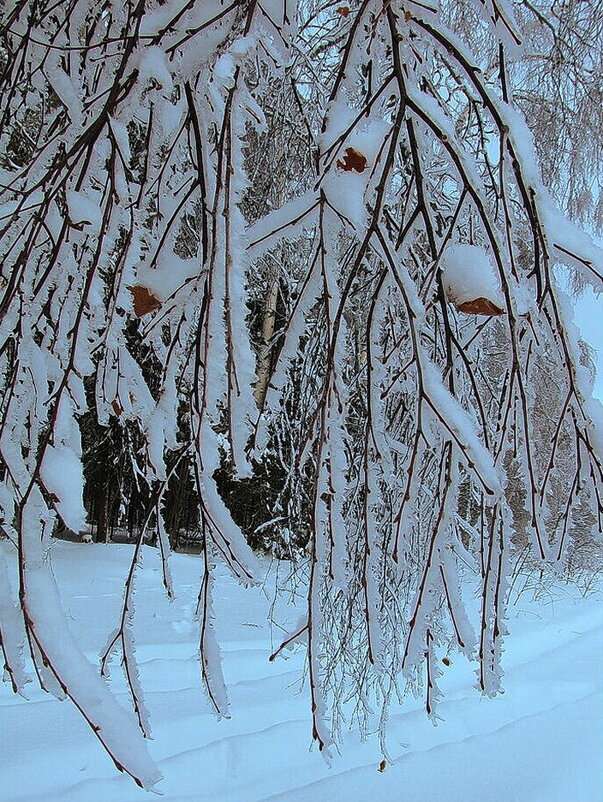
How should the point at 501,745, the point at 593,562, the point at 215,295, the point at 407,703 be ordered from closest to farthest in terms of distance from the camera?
the point at 215,295
the point at 501,745
the point at 407,703
the point at 593,562

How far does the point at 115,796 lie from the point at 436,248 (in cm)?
143

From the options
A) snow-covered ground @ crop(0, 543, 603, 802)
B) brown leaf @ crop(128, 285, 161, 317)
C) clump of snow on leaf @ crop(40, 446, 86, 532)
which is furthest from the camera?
snow-covered ground @ crop(0, 543, 603, 802)

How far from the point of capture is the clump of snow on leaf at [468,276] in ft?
1.75

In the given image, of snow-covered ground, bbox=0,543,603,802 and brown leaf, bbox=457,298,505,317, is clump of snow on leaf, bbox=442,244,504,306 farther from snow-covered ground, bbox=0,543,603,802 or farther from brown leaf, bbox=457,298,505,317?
snow-covered ground, bbox=0,543,603,802

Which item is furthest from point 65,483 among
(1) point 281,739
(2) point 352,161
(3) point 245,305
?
(1) point 281,739

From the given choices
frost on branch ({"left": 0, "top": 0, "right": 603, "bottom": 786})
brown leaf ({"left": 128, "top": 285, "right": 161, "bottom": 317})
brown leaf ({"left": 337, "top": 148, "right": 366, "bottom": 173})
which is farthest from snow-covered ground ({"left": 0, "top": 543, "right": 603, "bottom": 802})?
brown leaf ({"left": 337, "top": 148, "right": 366, "bottom": 173})

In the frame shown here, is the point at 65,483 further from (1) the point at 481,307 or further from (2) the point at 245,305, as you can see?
(1) the point at 481,307

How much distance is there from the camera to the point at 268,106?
2.07 meters

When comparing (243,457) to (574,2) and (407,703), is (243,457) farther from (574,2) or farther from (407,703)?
(574,2)

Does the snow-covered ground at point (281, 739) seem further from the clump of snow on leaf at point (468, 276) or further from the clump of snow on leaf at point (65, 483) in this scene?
the clump of snow on leaf at point (468, 276)

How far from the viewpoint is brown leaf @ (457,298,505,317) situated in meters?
0.53

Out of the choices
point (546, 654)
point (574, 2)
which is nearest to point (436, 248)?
point (574, 2)

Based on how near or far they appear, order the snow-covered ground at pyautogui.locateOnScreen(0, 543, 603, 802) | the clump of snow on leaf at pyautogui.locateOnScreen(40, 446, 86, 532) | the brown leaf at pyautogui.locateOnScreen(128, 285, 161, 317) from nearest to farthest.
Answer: the clump of snow on leaf at pyautogui.locateOnScreen(40, 446, 86, 532) → the brown leaf at pyautogui.locateOnScreen(128, 285, 161, 317) → the snow-covered ground at pyautogui.locateOnScreen(0, 543, 603, 802)

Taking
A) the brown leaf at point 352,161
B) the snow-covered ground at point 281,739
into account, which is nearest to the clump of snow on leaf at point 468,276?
the brown leaf at point 352,161
